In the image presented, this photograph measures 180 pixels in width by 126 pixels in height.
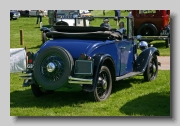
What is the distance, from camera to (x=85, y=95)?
819 cm

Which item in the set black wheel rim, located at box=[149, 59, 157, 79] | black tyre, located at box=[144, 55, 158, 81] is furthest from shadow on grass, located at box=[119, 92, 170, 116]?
black wheel rim, located at box=[149, 59, 157, 79]

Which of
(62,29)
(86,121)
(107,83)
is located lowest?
(86,121)

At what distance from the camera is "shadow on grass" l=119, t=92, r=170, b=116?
7.06 meters

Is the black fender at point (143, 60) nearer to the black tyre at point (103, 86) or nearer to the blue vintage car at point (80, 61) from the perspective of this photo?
the blue vintage car at point (80, 61)

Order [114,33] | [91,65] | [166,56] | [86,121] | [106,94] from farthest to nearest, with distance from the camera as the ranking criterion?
1. [166,56]
2. [114,33]
3. [106,94]
4. [91,65]
5. [86,121]

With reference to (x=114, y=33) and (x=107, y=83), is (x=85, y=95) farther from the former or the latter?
(x=114, y=33)

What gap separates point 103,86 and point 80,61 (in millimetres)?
755

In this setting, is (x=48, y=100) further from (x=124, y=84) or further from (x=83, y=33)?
(x=124, y=84)

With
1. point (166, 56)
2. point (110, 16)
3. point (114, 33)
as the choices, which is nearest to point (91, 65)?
point (114, 33)

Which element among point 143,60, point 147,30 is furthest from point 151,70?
point 147,30

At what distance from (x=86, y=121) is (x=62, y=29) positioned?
247cm

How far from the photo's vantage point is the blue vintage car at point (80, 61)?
7.21m

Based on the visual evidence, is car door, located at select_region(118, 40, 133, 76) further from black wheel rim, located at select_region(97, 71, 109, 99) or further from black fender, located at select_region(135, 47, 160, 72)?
black wheel rim, located at select_region(97, 71, 109, 99)

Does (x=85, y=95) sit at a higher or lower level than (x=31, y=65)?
lower
